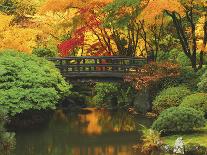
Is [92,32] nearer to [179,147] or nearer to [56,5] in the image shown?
[56,5]

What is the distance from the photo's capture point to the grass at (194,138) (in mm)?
20297

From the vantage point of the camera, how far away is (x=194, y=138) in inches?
822

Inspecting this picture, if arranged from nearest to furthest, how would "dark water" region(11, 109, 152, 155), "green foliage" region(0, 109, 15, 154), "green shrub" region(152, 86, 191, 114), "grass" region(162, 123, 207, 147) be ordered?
"green foliage" region(0, 109, 15, 154), "grass" region(162, 123, 207, 147), "dark water" region(11, 109, 152, 155), "green shrub" region(152, 86, 191, 114)

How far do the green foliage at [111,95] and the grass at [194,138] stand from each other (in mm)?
14209

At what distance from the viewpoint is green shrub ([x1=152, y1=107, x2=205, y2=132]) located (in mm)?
21656

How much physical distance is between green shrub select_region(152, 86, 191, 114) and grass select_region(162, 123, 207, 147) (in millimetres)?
4925

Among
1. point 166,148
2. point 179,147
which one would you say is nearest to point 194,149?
point 179,147

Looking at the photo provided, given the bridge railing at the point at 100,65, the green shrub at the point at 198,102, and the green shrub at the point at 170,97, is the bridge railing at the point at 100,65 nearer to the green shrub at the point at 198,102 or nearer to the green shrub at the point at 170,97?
the green shrub at the point at 170,97

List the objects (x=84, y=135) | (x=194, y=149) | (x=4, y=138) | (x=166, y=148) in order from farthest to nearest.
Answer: (x=84, y=135) → (x=166, y=148) → (x=194, y=149) → (x=4, y=138)

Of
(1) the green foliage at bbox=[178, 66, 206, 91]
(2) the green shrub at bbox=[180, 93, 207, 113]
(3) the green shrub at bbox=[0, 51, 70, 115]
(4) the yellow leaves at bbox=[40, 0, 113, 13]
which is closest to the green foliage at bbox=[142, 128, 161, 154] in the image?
(2) the green shrub at bbox=[180, 93, 207, 113]

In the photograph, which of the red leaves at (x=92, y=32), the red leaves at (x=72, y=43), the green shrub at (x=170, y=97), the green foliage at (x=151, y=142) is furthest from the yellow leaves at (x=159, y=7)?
the red leaves at (x=72, y=43)

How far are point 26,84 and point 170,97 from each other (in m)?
7.70

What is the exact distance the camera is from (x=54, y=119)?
3125cm

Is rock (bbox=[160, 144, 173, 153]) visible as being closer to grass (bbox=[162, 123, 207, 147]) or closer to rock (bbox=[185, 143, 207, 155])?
grass (bbox=[162, 123, 207, 147])
